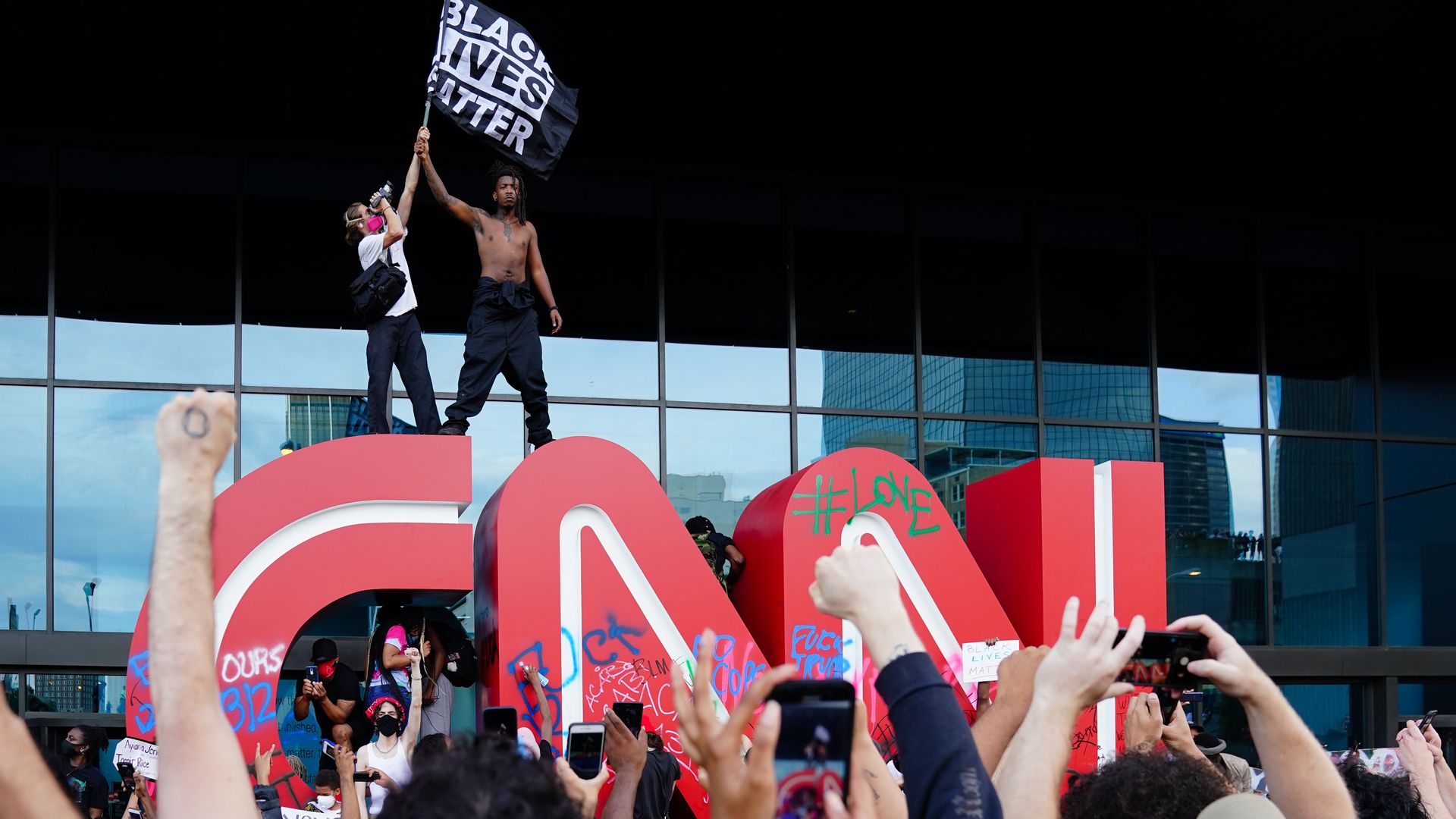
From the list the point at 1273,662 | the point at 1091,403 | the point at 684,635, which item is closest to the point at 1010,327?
the point at 1091,403

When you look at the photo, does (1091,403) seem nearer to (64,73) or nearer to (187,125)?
(187,125)

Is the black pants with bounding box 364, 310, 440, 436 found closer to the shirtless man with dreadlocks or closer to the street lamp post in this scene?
the shirtless man with dreadlocks

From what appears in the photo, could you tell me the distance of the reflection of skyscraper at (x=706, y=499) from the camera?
1049 centimetres

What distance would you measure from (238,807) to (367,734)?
579 centimetres

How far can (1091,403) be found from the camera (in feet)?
37.9

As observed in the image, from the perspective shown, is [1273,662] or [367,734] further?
[1273,662]

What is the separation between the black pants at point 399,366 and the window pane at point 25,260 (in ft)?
11.3

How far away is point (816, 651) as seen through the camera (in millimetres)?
7117

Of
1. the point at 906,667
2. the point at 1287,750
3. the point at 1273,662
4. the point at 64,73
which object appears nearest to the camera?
the point at 906,667

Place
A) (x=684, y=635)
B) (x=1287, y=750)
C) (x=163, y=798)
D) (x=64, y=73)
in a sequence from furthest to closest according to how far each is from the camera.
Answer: (x=64, y=73), (x=684, y=635), (x=1287, y=750), (x=163, y=798)

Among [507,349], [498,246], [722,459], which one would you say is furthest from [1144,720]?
[722,459]

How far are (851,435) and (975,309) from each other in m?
1.66

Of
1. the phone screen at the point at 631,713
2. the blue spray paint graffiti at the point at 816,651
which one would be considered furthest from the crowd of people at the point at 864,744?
the blue spray paint graffiti at the point at 816,651

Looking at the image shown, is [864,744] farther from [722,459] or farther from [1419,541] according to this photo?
[1419,541]
